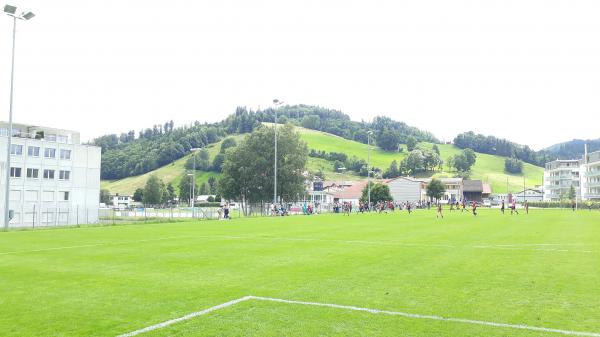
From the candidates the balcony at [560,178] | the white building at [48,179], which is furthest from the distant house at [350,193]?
the white building at [48,179]

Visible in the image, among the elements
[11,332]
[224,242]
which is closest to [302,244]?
[224,242]

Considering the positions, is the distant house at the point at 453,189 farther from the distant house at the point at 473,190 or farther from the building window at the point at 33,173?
the building window at the point at 33,173

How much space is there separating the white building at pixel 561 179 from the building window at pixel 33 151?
151314 mm

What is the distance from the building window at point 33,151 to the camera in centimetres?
6941

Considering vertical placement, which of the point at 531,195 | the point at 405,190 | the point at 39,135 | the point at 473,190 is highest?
the point at 39,135

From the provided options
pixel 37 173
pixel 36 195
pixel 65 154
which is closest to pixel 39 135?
pixel 65 154

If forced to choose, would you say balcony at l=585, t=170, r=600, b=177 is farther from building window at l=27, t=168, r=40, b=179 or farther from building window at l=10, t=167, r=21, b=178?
building window at l=10, t=167, r=21, b=178

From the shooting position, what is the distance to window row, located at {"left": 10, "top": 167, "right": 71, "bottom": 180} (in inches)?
2653

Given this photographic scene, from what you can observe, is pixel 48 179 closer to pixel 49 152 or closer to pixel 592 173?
pixel 49 152

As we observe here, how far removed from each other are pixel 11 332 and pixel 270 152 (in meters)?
75.6

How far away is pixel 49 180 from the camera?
7144cm

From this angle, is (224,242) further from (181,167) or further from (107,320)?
(181,167)

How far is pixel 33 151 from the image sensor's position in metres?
69.9

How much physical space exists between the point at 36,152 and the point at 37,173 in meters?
3.11
